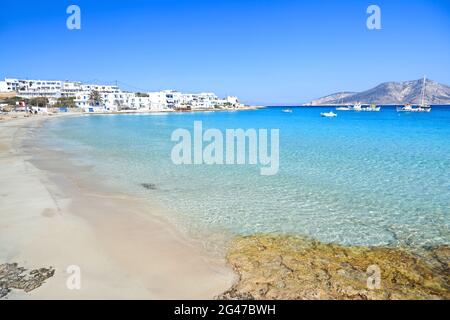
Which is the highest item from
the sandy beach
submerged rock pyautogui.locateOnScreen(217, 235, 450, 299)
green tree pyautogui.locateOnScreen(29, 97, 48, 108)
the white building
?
the white building

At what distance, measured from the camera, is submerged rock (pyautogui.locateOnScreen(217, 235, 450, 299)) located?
4.99 m

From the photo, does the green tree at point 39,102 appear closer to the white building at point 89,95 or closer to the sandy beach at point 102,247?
the white building at point 89,95

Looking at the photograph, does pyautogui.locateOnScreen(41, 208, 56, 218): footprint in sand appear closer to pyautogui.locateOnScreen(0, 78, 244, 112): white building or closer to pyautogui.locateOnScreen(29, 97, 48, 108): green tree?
pyautogui.locateOnScreen(0, 78, 244, 112): white building

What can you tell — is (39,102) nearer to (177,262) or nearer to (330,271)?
(177,262)

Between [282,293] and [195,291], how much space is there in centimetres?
150

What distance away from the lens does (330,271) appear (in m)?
5.67

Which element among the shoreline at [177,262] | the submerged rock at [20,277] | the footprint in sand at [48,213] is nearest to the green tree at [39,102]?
the footprint in sand at [48,213]

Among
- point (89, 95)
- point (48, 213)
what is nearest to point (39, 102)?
point (89, 95)

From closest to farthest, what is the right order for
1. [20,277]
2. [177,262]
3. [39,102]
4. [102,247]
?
[20,277]
[177,262]
[102,247]
[39,102]

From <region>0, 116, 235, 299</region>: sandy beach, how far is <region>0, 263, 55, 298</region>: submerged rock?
0.12 meters

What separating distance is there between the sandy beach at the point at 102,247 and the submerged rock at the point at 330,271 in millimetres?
565

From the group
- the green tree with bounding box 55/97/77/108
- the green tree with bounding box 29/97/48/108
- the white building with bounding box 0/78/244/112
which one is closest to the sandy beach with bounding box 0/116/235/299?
the white building with bounding box 0/78/244/112

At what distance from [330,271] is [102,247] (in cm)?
500
